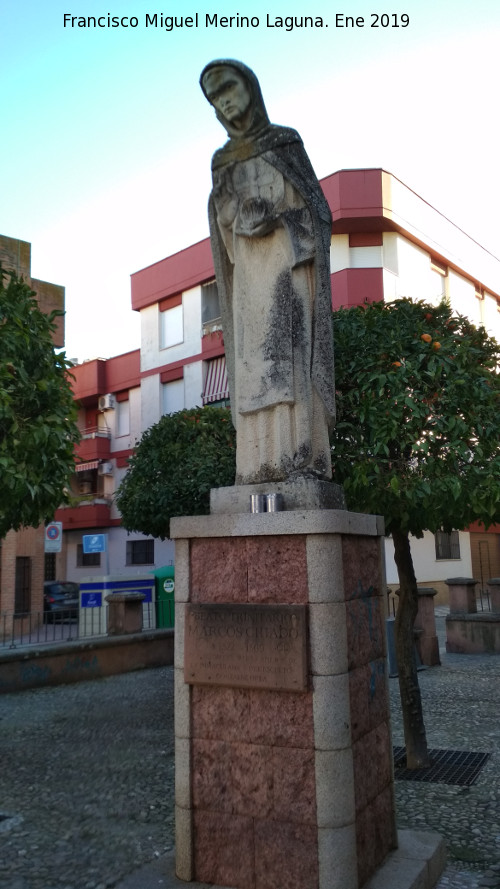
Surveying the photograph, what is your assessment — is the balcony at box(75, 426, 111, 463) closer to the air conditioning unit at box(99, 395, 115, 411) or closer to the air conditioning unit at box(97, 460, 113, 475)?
the air conditioning unit at box(97, 460, 113, 475)

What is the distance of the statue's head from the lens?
4.90m

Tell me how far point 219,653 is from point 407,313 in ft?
14.7

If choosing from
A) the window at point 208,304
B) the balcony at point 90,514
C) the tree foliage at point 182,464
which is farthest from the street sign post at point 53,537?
the balcony at point 90,514

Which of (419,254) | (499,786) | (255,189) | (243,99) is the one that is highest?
(419,254)

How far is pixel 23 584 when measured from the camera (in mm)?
23453

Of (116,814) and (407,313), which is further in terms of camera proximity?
(407,313)

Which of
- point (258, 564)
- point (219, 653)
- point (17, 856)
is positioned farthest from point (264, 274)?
point (17, 856)

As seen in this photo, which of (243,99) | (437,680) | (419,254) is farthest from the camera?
(419,254)

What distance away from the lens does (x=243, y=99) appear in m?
4.95

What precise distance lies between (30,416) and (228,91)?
4.99 m

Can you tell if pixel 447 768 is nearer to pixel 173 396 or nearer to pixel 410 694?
pixel 410 694

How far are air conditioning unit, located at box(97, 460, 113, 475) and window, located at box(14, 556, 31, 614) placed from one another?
10.3 metres

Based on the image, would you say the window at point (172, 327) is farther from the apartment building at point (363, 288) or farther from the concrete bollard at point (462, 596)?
the concrete bollard at point (462, 596)

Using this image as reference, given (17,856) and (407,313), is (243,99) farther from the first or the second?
(17,856)
